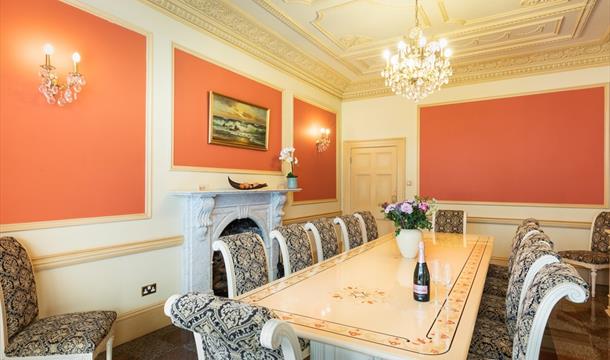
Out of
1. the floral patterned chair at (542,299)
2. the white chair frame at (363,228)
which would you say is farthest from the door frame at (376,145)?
the floral patterned chair at (542,299)

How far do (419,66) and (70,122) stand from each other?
9.15 ft

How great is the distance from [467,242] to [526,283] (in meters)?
1.68

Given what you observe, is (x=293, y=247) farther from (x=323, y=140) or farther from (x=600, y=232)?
(x=600, y=232)

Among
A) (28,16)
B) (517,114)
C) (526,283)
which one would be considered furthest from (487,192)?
(28,16)

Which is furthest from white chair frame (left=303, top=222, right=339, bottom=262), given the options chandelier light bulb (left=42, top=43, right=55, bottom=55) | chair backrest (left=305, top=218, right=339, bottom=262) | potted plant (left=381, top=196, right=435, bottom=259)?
chandelier light bulb (left=42, top=43, right=55, bottom=55)

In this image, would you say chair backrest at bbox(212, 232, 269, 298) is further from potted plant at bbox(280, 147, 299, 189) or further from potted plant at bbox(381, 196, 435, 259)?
potted plant at bbox(280, 147, 299, 189)

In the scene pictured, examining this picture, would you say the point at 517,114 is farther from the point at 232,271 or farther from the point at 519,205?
the point at 232,271

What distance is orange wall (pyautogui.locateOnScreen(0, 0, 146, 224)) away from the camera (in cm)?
208

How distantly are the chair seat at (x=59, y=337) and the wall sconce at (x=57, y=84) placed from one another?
1415 mm

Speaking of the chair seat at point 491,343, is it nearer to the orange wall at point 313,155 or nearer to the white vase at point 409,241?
the white vase at point 409,241

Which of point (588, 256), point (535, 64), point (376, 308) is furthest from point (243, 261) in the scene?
point (535, 64)

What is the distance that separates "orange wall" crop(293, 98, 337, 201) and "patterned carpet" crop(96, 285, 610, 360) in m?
2.52

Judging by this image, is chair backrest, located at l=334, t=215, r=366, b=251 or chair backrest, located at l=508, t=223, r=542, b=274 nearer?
chair backrest, located at l=508, t=223, r=542, b=274

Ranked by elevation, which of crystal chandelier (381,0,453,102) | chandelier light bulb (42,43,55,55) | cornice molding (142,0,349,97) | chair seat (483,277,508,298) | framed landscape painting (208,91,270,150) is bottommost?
chair seat (483,277,508,298)
